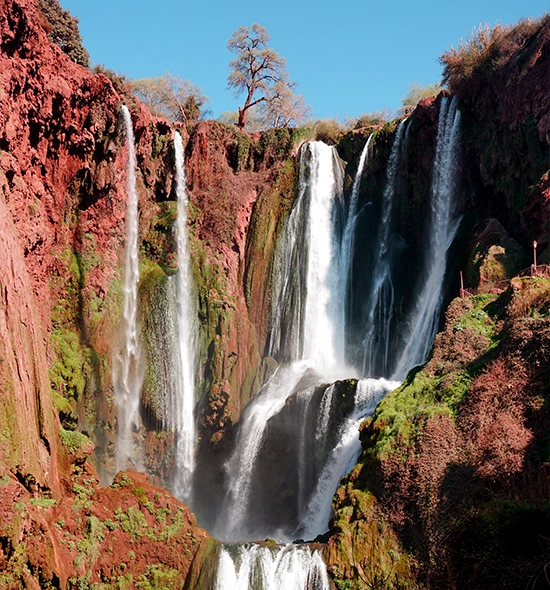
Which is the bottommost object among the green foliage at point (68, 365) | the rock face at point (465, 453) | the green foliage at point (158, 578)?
the green foliage at point (158, 578)

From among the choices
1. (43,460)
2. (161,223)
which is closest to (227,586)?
(43,460)

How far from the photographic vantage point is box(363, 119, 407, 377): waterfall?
26.8 meters

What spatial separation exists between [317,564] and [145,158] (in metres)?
19.1

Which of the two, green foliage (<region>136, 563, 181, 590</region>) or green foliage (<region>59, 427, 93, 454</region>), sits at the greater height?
green foliage (<region>59, 427, 93, 454</region>)

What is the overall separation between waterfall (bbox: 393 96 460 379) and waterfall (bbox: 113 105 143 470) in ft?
33.9

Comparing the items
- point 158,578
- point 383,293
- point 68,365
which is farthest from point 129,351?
point 383,293

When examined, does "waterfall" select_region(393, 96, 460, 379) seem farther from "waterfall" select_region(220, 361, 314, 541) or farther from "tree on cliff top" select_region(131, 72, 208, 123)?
"tree on cliff top" select_region(131, 72, 208, 123)

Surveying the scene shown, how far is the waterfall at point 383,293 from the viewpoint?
26.8m

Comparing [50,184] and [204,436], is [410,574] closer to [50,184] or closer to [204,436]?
[204,436]

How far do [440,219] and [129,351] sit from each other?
14.4 m

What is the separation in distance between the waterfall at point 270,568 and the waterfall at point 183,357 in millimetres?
9229

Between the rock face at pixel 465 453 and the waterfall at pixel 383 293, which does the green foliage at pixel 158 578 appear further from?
the waterfall at pixel 383 293

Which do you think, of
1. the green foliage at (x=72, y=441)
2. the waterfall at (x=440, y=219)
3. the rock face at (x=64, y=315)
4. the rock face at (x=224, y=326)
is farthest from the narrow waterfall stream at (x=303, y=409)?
the green foliage at (x=72, y=441)

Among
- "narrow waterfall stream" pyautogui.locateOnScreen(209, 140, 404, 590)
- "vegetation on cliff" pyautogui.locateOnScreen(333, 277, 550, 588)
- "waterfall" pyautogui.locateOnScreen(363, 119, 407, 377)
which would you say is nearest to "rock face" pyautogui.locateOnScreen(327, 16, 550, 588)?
"vegetation on cliff" pyautogui.locateOnScreen(333, 277, 550, 588)
